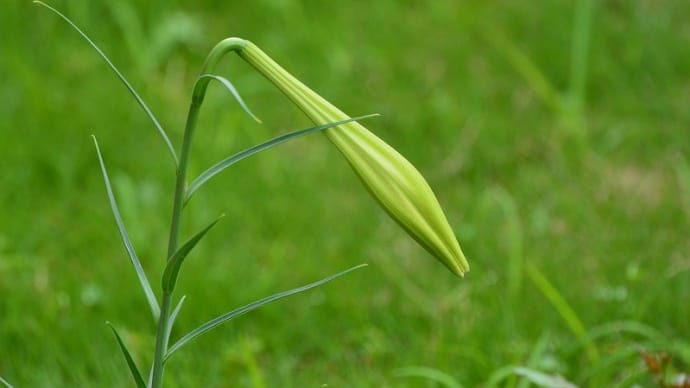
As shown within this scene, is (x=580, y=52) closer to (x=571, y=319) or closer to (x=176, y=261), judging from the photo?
(x=571, y=319)

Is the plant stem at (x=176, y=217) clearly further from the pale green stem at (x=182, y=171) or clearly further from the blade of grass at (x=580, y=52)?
the blade of grass at (x=580, y=52)

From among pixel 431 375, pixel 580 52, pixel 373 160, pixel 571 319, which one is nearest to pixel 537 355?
pixel 571 319

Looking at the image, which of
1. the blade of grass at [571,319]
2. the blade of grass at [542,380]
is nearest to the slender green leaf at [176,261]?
the blade of grass at [542,380]

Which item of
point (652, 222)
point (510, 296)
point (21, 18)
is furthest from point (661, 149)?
point (21, 18)

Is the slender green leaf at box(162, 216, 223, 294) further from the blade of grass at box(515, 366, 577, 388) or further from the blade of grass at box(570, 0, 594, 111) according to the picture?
the blade of grass at box(570, 0, 594, 111)

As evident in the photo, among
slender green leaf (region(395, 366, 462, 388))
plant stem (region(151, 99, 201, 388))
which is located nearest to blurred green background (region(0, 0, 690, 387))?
slender green leaf (region(395, 366, 462, 388))
